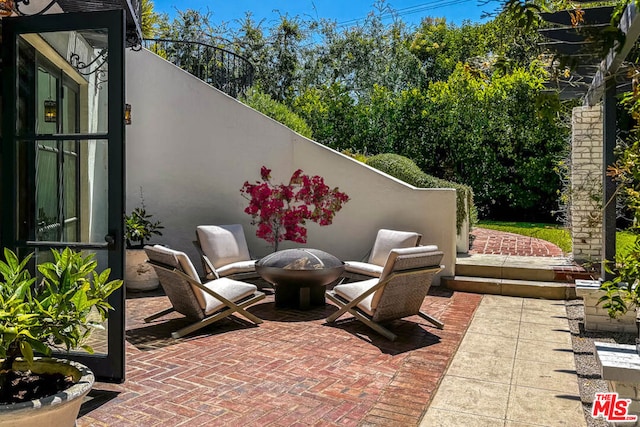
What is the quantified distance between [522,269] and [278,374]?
15.9 ft

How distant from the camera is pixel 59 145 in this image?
4.21m

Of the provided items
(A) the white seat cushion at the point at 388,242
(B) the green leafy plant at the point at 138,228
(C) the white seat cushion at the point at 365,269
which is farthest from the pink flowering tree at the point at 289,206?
(B) the green leafy plant at the point at 138,228

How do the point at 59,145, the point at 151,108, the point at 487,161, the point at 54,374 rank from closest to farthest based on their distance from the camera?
1. the point at 54,374
2. the point at 59,145
3. the point at 151,108
4. the point at 487,161

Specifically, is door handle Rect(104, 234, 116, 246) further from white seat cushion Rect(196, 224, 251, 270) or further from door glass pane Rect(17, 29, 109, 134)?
white seat cushion Rect(196, 224, 251, 270)

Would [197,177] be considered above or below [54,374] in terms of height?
above

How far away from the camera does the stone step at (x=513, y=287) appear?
24.2ft

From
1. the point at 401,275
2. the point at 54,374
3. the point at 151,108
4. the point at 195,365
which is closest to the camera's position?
the point at 54,374

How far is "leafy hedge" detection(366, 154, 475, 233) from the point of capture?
926 cm

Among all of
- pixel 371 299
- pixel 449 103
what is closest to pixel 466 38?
pixel 449 103

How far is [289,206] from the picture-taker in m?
8.69

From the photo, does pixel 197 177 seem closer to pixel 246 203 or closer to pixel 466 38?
pixel 246 203

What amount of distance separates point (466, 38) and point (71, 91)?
75.6 feet

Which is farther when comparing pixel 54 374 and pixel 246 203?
pixel 246 203

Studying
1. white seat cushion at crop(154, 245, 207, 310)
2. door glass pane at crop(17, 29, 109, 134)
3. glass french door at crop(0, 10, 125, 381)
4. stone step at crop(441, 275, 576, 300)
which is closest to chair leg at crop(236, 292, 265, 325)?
white seat cushion at crop(154, 245, 207, 310)
